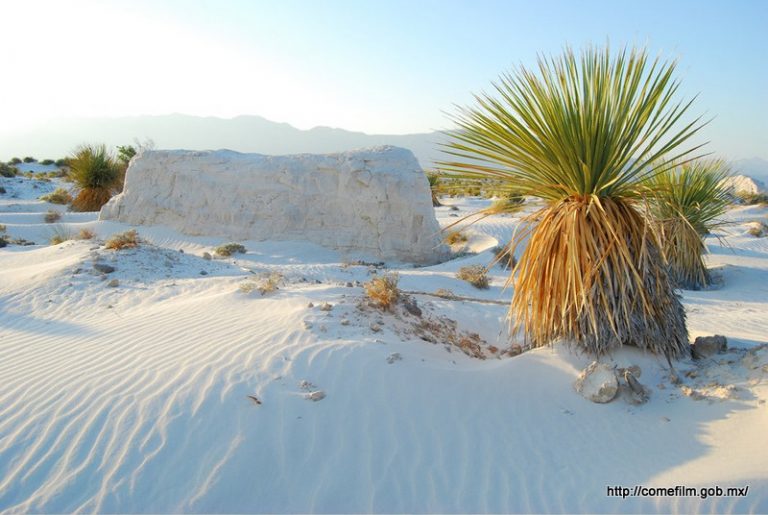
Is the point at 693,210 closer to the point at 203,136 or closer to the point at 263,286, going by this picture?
the point at 263,286

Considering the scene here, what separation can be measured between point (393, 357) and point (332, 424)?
108 cm

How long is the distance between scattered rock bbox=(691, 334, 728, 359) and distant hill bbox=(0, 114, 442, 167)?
88.1m

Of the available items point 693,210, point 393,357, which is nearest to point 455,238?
point 693,210

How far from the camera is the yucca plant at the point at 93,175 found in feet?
59.6

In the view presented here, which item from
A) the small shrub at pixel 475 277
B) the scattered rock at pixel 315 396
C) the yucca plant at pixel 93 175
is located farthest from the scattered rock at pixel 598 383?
the yucca plant at pixel 93 175

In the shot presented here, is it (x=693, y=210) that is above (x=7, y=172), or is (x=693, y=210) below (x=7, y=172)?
above

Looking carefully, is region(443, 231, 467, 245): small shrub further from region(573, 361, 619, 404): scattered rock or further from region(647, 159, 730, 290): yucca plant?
region(573, 361, 619, 404): scattered rock

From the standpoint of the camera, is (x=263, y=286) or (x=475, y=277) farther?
(x=475, y=277)

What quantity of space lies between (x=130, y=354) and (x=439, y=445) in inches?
120

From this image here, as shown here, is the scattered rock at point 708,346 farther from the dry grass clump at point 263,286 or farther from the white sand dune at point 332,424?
the dry grass clump at point 263,286

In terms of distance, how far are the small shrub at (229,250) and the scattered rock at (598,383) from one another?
9.24 m

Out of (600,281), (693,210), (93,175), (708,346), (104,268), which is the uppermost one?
(693,210)

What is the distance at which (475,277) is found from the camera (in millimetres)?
9422

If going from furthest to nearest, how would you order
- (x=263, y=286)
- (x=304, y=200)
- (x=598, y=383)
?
(x=304, y=200) < (x=263, y=286) < (x=598, y=383)
